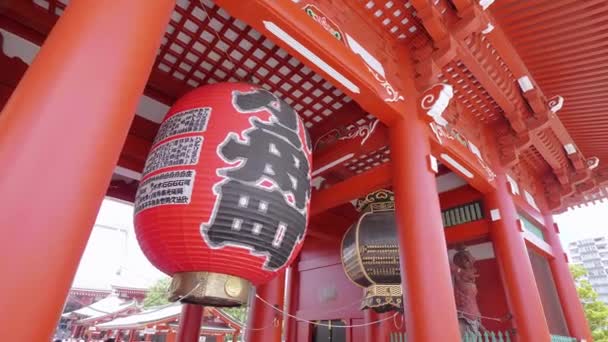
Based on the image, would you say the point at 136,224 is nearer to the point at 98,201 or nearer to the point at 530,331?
the point at 98,201

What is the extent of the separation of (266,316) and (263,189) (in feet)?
10.5

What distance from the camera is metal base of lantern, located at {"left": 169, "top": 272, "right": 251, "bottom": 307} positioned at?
1.84 m

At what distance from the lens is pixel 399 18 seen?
3.66 meters

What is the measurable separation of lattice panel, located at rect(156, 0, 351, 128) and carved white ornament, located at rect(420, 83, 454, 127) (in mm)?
1089

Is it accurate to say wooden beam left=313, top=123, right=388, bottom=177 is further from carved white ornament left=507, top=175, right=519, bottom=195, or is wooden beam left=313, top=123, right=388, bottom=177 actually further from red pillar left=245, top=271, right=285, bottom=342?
carved white ornament left=507, top=175, right=519, bottom=195

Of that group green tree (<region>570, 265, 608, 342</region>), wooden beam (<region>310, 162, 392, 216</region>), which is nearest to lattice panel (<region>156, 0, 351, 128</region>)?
wooden beam (<region>310, 162, 392, 216</region>)

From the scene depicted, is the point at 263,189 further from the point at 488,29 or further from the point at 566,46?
the point at 566,46

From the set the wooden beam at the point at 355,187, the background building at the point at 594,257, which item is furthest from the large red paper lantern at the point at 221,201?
the background building at the point at 594,257

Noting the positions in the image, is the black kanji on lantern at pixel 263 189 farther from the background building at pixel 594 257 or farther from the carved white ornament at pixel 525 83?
the background building at pixel 594 257

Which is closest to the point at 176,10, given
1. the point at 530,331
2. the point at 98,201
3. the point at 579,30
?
the point at 98,201

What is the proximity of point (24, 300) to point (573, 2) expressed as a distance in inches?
192

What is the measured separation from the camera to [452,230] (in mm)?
5125

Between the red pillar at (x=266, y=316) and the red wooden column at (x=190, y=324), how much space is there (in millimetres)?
1331

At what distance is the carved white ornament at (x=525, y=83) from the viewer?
14.4 ft
